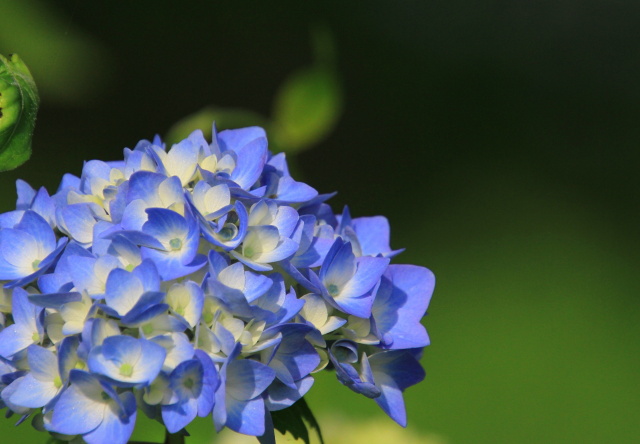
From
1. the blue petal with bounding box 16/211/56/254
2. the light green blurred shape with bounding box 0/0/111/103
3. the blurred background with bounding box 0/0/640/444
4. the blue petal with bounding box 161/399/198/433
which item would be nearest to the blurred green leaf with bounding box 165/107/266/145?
the light green blurred shape with bounding box 0/0/111/103

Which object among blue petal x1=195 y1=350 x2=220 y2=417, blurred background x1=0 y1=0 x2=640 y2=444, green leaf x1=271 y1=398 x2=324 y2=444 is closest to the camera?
blue petal x1=195 y1=350 x2=220 y2=417

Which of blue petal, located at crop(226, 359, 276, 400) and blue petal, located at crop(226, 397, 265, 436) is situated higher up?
blue petal, located at crop(226, 359, 276, 400)

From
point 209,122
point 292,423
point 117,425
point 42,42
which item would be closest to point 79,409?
point 117,425

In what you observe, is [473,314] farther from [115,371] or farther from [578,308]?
[115,371]

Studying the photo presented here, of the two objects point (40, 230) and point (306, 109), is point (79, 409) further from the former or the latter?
point (306, 109)

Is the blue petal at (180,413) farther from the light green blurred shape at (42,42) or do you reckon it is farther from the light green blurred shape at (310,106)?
the light green blurred shape at (42,42)

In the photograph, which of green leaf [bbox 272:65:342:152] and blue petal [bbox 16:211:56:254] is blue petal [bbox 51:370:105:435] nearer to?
blue petal [bbox 16:211:56:254]

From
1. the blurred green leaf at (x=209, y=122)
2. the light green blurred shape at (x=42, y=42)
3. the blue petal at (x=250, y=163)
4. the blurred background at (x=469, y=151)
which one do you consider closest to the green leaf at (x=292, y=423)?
the blue petal at (x=250, y=163)
